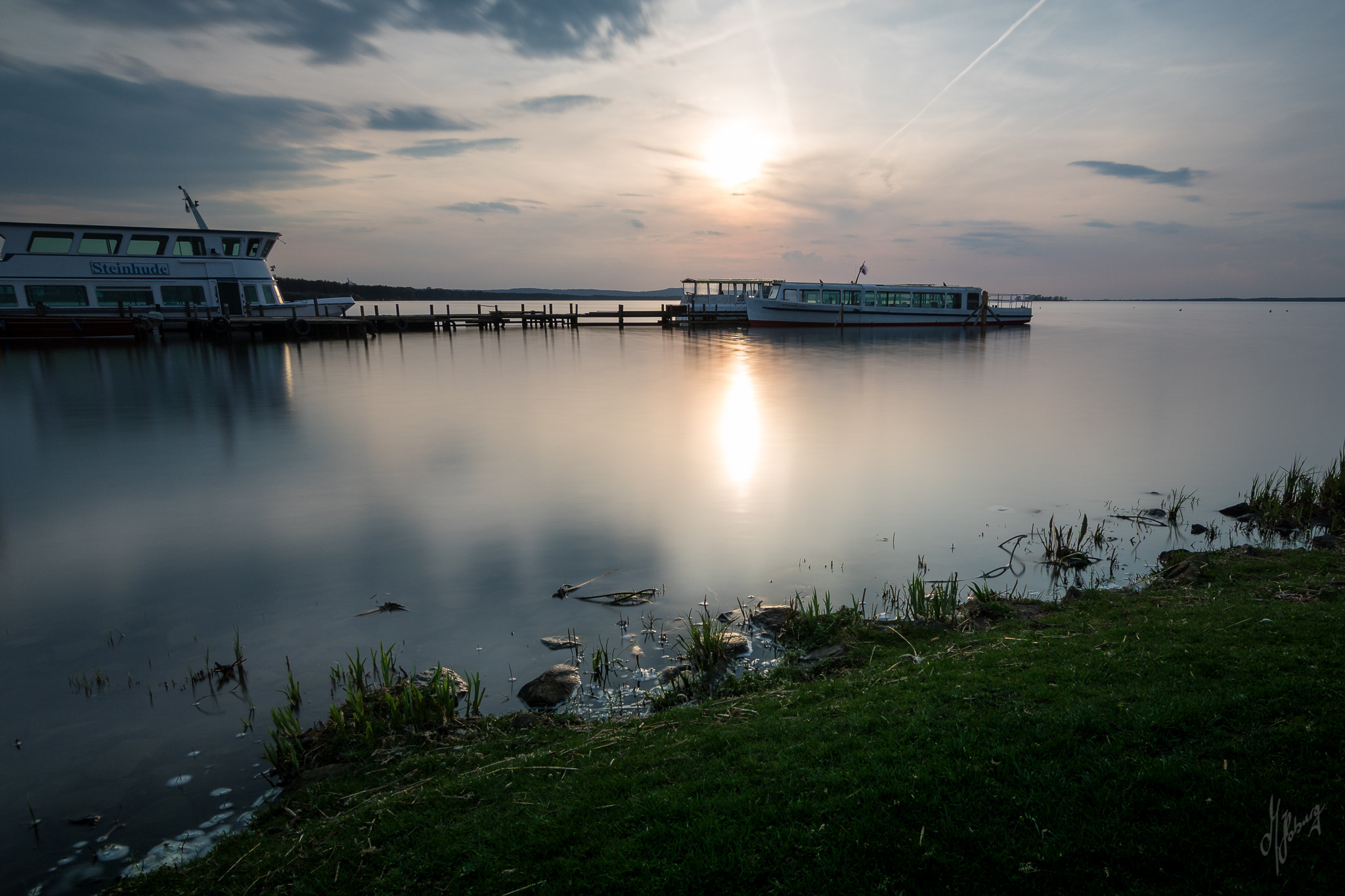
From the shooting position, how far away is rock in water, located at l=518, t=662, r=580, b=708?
751 cm

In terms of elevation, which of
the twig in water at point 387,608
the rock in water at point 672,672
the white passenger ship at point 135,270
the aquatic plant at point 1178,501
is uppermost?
the white passenger ship at point 135,270

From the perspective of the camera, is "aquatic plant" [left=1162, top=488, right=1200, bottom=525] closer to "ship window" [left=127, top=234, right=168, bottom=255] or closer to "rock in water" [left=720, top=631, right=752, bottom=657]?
"rock in water" [left=720, top=631, right=752, bottom=657]

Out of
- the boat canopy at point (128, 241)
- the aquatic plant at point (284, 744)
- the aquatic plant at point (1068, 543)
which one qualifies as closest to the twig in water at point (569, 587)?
the aquatic plant at point (284, 744)

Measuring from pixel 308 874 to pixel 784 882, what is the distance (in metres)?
3.03

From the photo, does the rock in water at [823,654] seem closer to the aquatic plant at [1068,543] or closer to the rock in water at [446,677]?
the rock in water at [446,677]

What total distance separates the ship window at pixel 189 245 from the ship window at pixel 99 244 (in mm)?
3318

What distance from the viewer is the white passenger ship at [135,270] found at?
4706cm

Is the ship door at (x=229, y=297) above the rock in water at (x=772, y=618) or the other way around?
above

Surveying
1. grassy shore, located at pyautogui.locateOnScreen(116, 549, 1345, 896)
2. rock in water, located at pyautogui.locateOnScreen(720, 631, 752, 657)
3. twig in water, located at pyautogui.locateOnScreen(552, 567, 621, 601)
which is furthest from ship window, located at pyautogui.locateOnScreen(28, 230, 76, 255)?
rock in water, located at pyautogui.locateOnScreen(720, 631, 752, 657)

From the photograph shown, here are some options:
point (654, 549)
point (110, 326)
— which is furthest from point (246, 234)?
point (654, 549)

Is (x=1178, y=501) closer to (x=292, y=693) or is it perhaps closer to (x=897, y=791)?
(x=897, y=791)

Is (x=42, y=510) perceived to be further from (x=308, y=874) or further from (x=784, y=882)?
(x=784, y=882)

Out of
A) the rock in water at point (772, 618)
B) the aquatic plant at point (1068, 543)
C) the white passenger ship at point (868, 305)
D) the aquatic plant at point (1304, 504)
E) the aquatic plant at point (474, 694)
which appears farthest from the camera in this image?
the white passenger ship at point (868, 305)

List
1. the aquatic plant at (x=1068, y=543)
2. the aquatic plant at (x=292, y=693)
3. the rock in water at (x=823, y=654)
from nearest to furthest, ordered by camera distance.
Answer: the aquatic plant at (x=292, y=693), the rock in water at (x=823, y=654), the aquatic plant at (x=1068, y=543)
